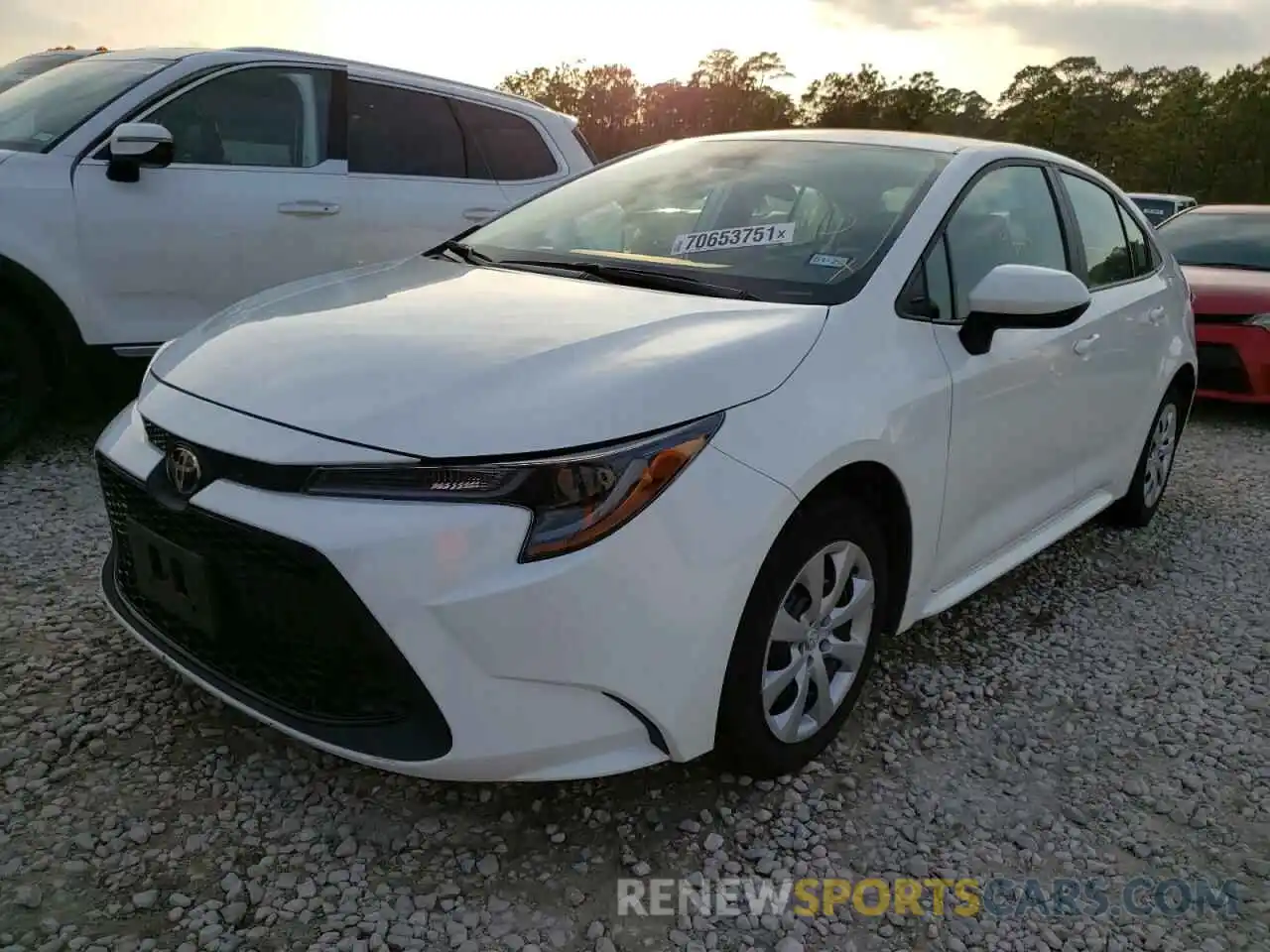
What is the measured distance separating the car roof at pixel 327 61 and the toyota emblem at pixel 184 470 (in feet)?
10.9

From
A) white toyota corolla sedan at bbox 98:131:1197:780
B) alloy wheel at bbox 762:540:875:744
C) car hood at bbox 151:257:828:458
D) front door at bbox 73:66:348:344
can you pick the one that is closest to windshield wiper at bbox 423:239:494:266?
white toyota corolla sedan at bbox 98:131:1197:780

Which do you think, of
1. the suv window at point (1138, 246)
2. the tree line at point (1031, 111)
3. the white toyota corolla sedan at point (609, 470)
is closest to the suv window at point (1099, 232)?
the suv window at point (1138, 246)

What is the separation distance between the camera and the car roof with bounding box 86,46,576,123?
482 centimetres

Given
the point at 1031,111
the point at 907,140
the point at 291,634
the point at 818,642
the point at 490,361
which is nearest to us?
the point at 291,634

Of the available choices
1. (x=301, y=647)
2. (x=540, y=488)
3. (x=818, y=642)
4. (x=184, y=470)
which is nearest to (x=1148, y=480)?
(x=818, y=642)

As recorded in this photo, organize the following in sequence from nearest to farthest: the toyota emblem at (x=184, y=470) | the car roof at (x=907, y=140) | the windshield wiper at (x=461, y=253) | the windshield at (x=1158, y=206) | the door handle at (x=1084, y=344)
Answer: the toyota emblem at (x=184, y=470)
the windshield wiper at (x=461, y=253)
the car roof at (x=907, y=140)
the door handle at (x=1084, y=344)
the windshield at (x=1158, y=206)

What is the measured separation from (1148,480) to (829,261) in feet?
8.25

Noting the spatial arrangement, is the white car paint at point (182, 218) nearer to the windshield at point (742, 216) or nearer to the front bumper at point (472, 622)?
the windshield at point (742, 216)

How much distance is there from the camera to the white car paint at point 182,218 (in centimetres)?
425

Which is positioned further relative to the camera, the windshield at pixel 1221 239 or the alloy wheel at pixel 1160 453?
the windshield at pixel 1221 239

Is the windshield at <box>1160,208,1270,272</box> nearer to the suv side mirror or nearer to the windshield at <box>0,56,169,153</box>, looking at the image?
the suv side mirror

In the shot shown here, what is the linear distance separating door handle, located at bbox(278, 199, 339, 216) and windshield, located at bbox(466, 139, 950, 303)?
1.81 meters

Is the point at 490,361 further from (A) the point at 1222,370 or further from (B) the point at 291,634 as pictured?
(A) the point at 1222,370

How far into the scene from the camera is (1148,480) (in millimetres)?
4508
